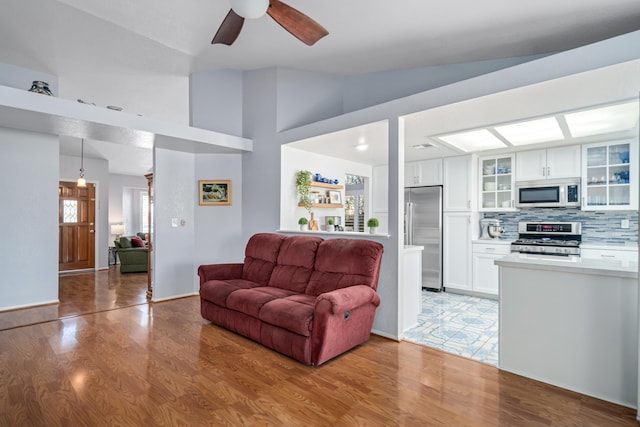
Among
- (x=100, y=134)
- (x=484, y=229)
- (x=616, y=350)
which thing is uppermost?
(x=100, y=134)

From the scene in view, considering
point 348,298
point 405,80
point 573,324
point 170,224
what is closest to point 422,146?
point 405,80

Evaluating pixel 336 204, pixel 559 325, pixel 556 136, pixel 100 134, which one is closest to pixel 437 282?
pixel 336 204

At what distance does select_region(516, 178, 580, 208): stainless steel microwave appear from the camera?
4367 mm

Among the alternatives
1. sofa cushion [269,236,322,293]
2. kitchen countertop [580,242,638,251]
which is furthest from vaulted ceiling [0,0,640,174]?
kitchen countertop [580,242,638,251]

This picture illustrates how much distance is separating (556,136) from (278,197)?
12.2 ft

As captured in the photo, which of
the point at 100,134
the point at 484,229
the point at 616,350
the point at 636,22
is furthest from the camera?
the point at 484,229

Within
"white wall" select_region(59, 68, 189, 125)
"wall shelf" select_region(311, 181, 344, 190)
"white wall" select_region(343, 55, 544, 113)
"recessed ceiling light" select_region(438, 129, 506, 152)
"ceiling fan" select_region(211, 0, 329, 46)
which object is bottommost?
"wall shelf" select_region(311, 181, 344, 190)

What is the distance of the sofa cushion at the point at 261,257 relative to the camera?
12.8ft

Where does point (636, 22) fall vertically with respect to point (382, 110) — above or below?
above

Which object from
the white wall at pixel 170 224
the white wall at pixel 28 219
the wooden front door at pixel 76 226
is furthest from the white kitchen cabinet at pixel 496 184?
the wooden front door at pixel 76 226

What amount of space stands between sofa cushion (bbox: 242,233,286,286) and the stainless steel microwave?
11.9ft

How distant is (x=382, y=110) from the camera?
336 centimetres

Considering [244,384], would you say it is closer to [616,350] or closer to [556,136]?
[616,350]

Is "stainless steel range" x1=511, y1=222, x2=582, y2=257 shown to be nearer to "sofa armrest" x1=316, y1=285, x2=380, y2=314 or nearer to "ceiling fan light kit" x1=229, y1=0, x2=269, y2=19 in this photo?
"sofa armrest" x1=316, y1=285, x2=380, y2=314
